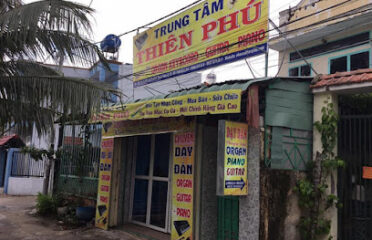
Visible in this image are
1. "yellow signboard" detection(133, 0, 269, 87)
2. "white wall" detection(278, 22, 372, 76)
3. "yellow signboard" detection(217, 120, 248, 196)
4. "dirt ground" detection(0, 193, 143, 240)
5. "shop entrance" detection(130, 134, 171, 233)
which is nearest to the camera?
"yellow signboard" detection(217, 120, 248, 196)

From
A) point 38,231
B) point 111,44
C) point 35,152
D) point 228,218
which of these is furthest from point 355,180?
point 111,44

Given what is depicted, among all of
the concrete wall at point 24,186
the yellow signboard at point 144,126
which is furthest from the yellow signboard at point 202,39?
the concrete wall at point 24,186

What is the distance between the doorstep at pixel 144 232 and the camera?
23.6ft

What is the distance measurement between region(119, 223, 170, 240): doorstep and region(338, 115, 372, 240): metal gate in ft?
11.4

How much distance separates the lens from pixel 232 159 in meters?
5.01

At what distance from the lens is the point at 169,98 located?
6.00 m

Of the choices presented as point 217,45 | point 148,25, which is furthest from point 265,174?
point 148,25

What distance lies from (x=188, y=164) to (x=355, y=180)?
109 inches

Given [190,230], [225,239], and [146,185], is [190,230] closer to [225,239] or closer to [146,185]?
[225,239]

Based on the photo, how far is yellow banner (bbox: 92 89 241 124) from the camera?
16.4 ft

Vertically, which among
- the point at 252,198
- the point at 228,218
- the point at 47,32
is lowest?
the point at 228,218

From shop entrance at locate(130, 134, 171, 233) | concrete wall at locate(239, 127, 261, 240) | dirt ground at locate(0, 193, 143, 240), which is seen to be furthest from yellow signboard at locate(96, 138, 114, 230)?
concrete wall at locate(239, 127, 261, 240)

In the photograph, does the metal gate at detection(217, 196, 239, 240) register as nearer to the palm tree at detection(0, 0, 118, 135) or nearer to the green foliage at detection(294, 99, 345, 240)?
the green foliage at detection(294, 99, 345, 240)

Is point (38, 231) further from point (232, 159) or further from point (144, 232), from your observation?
point (232, 159)
